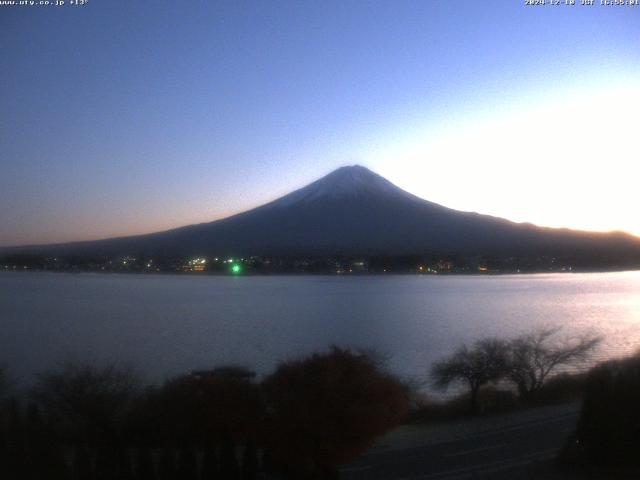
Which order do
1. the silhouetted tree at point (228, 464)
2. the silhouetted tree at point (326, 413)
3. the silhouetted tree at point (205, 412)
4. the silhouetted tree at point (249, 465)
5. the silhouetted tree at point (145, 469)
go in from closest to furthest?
the silhouetted tree at point (145, 469) → the silhouetted tree at point (228, 464) → the silhouetted tree at point (249, 465) → the silhouetted tree at point (326, 413) → the silhouetted tree at point (205, 412)

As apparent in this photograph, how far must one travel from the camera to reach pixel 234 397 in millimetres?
6676

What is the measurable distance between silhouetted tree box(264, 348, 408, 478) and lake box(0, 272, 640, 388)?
7.01 metres

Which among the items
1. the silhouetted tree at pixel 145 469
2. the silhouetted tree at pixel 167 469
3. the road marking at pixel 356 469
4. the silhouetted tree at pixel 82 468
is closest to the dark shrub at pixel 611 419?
the road marking at pixel 356 469

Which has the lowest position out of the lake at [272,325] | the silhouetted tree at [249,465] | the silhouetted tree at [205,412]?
the lake at [272,325]

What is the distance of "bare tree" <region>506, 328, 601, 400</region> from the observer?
1212 centimetres

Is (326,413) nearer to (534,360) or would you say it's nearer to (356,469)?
(356,469)

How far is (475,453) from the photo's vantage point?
23.3 ft

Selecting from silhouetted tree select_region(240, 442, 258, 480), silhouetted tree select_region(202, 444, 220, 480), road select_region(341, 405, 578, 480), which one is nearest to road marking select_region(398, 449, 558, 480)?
road select_region(341, 405, 578, 480)

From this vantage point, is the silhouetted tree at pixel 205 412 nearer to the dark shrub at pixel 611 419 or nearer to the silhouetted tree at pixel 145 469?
the silhouetted tree at pixel 145 469

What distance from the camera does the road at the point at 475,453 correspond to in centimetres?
620

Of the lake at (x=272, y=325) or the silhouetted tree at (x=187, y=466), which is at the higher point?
the silhouetted tree at (x=187, y=466)

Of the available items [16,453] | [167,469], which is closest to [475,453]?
[167,469]

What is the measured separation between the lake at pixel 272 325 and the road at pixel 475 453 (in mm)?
5300

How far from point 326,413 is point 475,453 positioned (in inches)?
72.6
